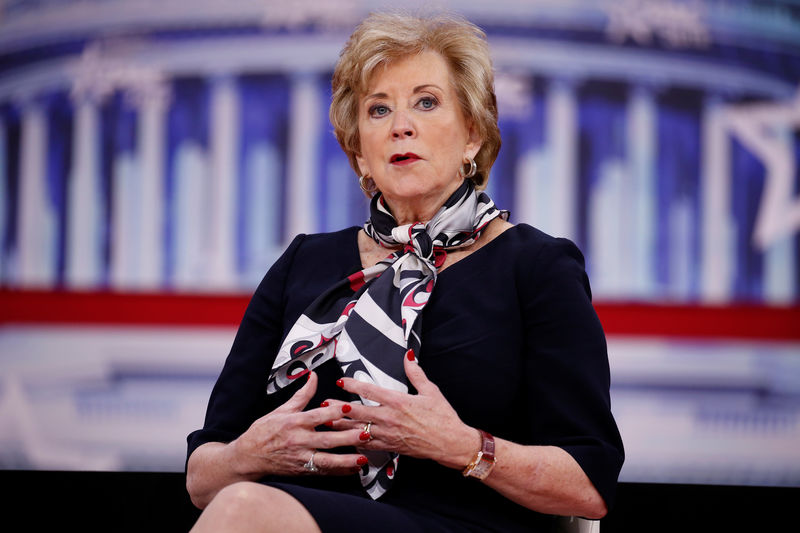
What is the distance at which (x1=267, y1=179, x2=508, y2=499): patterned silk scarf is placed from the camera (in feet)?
4.80

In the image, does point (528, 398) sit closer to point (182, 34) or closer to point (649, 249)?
point (649, 249)

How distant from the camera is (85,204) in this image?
10.7ft

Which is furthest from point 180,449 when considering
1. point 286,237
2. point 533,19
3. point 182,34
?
point 533,19

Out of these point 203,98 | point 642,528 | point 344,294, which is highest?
point 203,98

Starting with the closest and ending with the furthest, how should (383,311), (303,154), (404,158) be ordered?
(383,311) → (404,158) → (303,154)

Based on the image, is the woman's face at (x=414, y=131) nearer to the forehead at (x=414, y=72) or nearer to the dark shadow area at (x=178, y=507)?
the forehead at (x=414, y=72)

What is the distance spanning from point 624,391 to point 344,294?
165 centimetres

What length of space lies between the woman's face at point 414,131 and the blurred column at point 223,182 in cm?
158

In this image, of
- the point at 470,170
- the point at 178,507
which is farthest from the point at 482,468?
the point at 178,507

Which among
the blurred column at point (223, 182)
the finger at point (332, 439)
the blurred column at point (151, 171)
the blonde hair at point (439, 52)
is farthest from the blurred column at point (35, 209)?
the finger at point (332, 439)

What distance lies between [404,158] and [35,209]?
83.3 inches

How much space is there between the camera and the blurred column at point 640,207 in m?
3.08

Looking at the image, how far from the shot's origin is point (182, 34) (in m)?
3.26

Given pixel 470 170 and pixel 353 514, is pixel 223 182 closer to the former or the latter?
pixel 470 170
